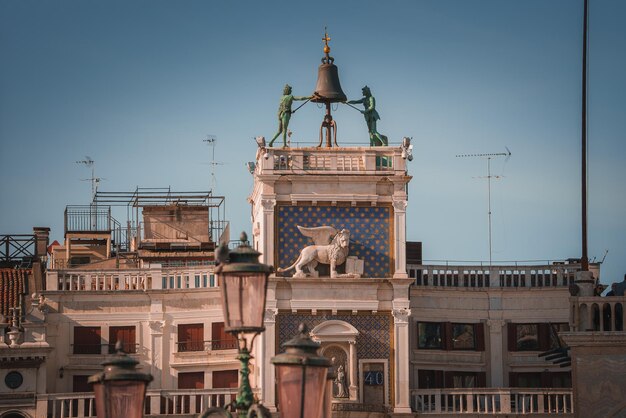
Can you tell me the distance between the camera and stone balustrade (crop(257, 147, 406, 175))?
56062 millimetres

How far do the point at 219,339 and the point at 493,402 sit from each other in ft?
33.3

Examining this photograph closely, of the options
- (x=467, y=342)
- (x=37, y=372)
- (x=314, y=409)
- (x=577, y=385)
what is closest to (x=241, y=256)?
(x=314, y=409)

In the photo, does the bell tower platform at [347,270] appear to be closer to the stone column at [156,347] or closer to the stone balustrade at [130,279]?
the stone balustrade at [130,279]

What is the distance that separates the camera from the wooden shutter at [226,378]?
58656mm

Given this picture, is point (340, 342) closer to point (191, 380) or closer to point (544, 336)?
point (191, 380)

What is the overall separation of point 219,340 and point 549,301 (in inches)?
490

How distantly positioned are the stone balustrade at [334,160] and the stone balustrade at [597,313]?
874 centimetres

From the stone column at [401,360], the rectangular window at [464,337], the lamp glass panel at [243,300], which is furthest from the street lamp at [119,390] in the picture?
the rectangular window at [464,337]

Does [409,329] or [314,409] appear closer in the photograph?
[314,409]

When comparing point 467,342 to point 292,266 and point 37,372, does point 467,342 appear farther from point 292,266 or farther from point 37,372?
point 37,372

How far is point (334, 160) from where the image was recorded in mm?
56406

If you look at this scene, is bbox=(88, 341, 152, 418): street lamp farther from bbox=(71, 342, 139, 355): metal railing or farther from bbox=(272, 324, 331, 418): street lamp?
bbox=(71, 342, 139, 355): metal railing

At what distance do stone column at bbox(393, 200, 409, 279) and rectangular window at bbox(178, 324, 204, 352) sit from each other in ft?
26.2

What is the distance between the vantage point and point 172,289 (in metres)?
59.3
